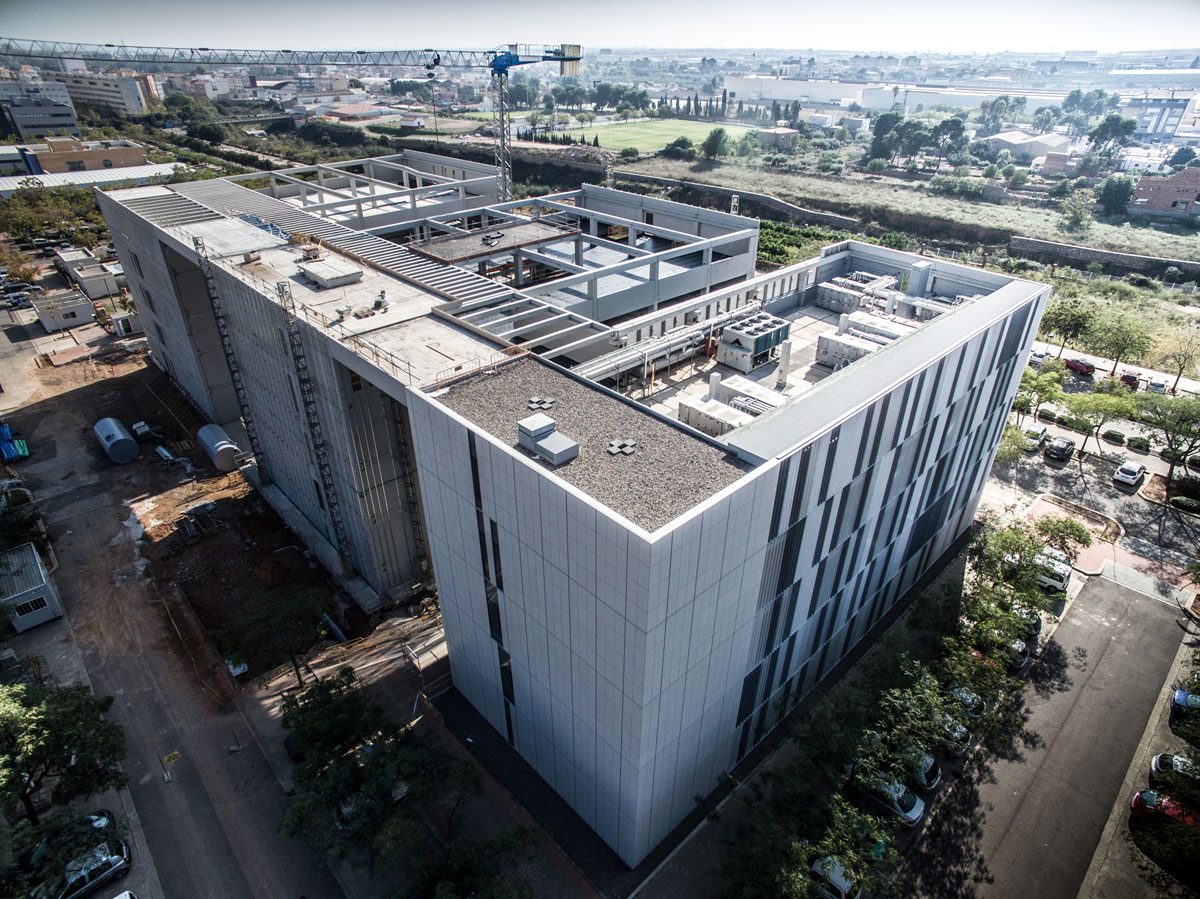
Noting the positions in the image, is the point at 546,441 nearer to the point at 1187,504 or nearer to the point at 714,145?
the point at 1187,504

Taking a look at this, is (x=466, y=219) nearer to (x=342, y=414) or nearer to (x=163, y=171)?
(x=342, y=414)

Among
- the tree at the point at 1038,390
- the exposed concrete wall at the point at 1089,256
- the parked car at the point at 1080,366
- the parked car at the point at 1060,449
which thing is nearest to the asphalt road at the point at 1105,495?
the parked car at the point at 1060,449

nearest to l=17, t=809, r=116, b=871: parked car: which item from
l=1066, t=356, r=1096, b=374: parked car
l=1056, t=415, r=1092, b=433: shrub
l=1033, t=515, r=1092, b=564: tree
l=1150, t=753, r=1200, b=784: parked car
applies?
l=1150, t=753, r=1200, b=784: parked car

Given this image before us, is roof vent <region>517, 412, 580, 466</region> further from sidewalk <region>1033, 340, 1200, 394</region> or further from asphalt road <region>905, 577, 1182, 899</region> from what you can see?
sidewalk <region>1033, 340, 1200, 394</region>

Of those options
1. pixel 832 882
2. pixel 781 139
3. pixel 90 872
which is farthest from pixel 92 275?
pixel 781 139

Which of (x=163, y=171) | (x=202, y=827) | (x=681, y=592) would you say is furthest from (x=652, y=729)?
(x=163, y=171)

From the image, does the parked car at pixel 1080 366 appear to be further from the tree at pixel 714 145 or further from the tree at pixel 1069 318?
the tree at pixel 714 145
